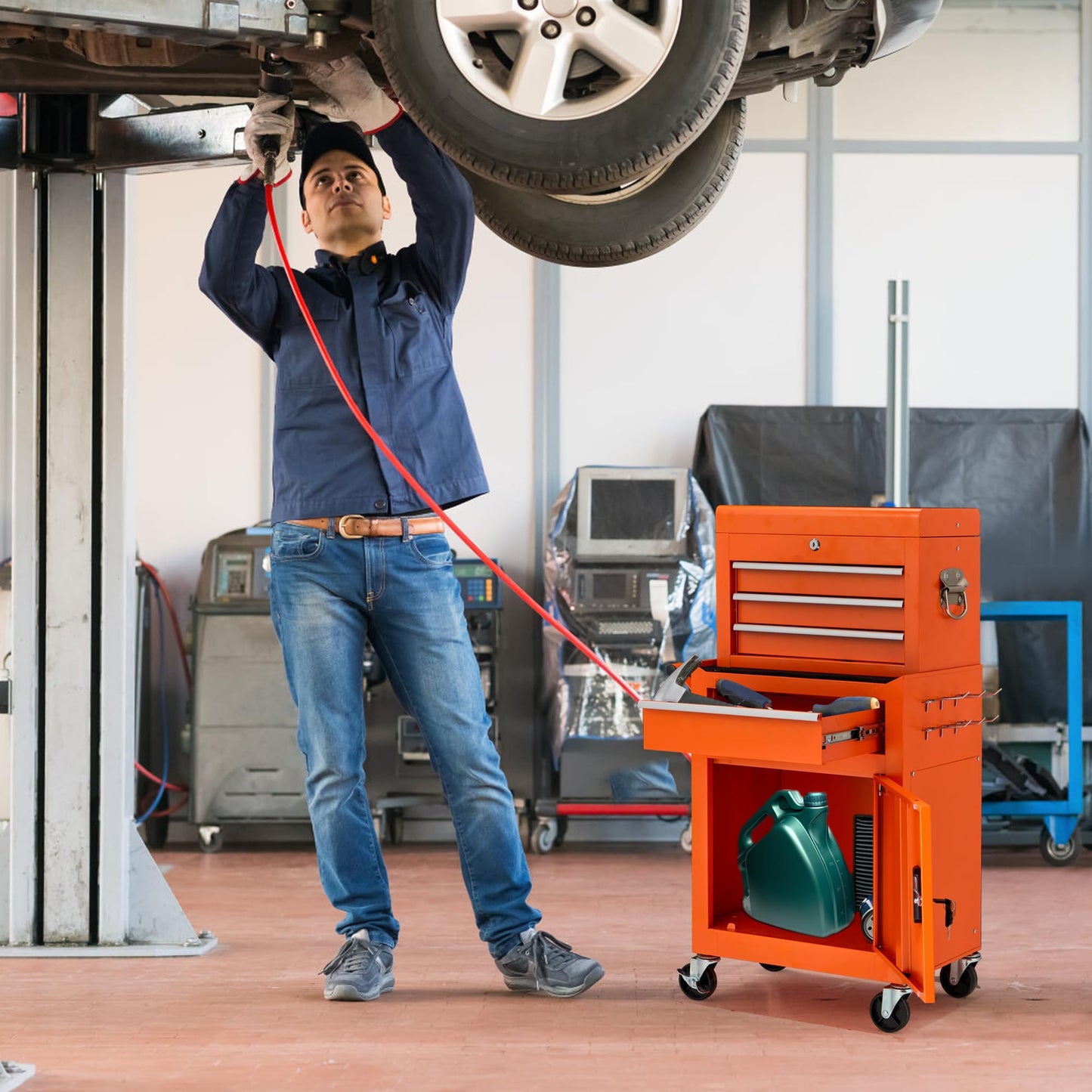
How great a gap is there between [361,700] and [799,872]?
90 cm

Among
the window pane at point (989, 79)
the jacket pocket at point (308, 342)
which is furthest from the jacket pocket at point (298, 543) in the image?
the window pane at point (989, 79)

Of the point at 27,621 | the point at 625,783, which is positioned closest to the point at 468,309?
the point at 625,783

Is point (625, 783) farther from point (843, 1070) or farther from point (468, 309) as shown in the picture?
point (843, 1070)

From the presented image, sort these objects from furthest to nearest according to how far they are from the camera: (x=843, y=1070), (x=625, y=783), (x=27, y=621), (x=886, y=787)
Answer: (x=625, y=783)
(x=27, y=621)
(x=886, y=787)
(x=843, y=1070)

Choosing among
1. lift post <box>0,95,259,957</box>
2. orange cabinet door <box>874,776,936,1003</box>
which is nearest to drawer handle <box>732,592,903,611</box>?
orange cabinet door <box>874,776,936,1003</box>

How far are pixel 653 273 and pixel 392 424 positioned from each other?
2875mm

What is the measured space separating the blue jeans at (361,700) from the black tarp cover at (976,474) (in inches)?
103

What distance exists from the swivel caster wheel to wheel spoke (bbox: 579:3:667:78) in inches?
140

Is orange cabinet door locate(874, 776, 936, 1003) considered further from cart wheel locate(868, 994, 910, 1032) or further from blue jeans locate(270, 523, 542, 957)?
blue jeans locate(270, 523, 542, 957)

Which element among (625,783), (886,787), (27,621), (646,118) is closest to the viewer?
(646,118)

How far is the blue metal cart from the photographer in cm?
450

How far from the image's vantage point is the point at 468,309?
5.28m

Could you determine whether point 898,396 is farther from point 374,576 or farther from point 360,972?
point 360,972

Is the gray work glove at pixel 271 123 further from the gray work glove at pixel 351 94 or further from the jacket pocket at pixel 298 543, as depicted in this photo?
the jacket pocket at pixel 298 543
